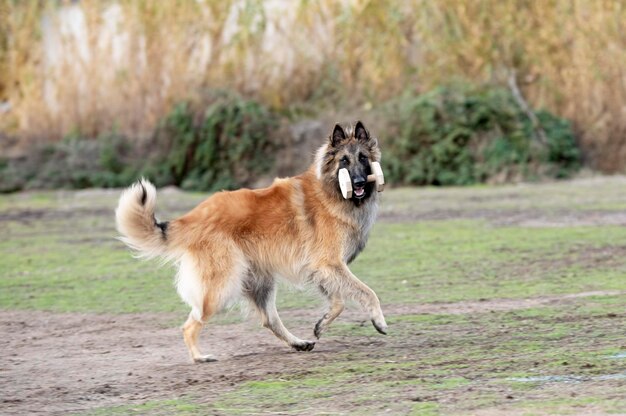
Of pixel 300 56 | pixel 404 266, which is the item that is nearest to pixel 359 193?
pixel 404 266

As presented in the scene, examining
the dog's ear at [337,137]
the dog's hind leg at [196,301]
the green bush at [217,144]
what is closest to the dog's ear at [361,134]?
the dog's ear at [337,137]

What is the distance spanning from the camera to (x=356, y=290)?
8.95 metres

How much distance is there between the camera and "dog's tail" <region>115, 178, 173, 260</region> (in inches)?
351

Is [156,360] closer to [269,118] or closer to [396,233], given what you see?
[396,233]

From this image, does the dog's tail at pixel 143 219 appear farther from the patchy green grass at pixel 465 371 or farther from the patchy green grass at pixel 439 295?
the patchy green grass at pixel 465 371

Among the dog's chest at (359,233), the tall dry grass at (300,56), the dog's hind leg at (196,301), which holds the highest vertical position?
the tall dry grass at (300,56)

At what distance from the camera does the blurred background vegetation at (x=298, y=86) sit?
23.9 m

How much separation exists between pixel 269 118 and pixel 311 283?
16576 mm

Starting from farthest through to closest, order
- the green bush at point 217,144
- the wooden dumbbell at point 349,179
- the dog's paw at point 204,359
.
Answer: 1. the green bush at point 217,144
2. the wooden dumbbell at point 349,179
3. the dog's paw at point 204,359

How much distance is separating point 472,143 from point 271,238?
15323 millimetres

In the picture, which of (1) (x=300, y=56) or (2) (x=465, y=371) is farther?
(1) (x=300, y=56)

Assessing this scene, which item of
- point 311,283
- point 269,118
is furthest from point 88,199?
point 311,283

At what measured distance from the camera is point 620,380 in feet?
22.1

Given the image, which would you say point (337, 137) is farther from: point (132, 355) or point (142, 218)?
point (132, 355)
